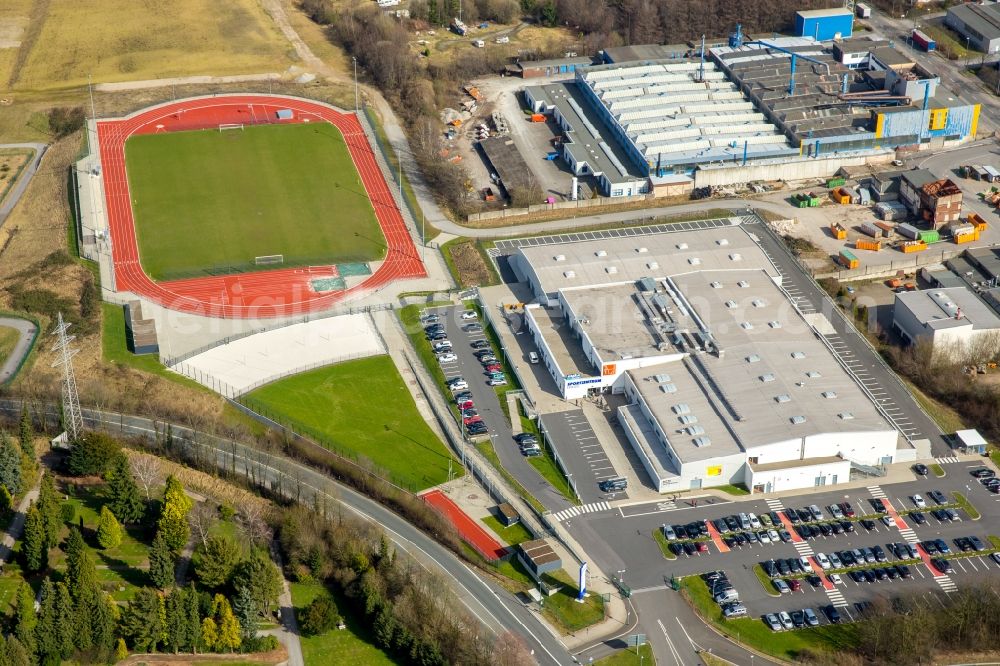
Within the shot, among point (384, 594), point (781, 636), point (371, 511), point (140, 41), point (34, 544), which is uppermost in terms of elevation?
point (140, 41)

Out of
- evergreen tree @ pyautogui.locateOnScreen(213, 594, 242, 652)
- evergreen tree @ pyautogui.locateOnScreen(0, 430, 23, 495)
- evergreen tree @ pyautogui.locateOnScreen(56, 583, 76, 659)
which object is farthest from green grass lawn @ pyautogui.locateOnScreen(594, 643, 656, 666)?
evergreen tree @ pyautogui.locateOnScreen(0, 430, 23, 495)

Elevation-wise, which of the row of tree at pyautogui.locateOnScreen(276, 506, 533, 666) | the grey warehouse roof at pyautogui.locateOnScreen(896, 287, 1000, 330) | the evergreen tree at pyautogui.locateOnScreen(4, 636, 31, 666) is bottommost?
the row of tree at pyautogui.locateOnScreen(276, 506, 533, 666)

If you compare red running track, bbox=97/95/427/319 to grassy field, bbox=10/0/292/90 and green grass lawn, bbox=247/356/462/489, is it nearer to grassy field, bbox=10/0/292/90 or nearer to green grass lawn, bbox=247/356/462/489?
green grass lawn, bbox=247/356/462/489

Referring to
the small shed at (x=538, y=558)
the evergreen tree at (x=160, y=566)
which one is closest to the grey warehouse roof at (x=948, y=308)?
the small shed at (x=538, y=558)

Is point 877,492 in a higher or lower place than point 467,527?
lower

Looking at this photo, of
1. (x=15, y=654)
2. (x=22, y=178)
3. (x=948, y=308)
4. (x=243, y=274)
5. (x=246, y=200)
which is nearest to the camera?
(x=15, y=654)

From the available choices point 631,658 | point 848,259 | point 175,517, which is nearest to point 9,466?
point 175,517

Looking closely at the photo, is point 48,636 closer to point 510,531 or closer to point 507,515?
point 510,531
